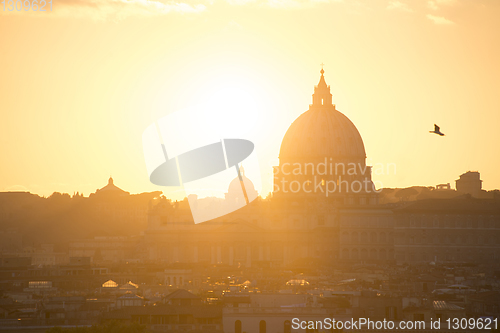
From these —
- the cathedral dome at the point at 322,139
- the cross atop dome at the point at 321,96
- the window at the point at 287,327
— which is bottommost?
the window at the point at 287,327

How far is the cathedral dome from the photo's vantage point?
495 ft

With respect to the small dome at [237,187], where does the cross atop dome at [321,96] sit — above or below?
above

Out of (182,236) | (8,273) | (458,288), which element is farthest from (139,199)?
(458,288)

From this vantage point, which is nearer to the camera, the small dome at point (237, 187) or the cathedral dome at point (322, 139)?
the small dome at point (237, 187)

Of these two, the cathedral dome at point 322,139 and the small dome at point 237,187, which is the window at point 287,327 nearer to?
the small dome at point 237,187

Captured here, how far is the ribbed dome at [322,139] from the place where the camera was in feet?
495

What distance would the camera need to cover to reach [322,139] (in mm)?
151000

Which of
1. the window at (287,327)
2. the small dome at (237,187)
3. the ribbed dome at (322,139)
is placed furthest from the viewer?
the ribbed dome at (322,139)

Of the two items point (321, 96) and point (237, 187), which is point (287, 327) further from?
point (321, 96)

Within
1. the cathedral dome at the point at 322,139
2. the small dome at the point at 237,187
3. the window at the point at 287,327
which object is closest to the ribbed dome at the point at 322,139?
the cathedral dome at the point at 322,139

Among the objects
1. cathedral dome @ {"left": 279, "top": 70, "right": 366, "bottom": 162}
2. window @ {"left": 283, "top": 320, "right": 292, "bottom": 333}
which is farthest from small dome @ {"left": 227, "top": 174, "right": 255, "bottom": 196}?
window @ {"left": 283, "top": 320, "right": 292, "bottom": 333}

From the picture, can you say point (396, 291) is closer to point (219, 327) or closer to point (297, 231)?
point (219, 327)

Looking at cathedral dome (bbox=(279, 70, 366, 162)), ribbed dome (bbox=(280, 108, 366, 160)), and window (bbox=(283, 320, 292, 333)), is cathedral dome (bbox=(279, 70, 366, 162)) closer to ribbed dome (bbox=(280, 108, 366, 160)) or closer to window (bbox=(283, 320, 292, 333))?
ribbed dome (bbox=(280, 108, 366, 160))

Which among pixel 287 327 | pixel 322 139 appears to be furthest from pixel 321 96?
pixel 287 327
